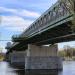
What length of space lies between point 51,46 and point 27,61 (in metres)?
9.19

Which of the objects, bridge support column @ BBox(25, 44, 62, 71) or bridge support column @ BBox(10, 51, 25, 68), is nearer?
bridge support column @ BBox(25, 44, 62, 71)

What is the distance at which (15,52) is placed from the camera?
17050 centimetres

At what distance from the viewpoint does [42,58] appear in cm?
9088

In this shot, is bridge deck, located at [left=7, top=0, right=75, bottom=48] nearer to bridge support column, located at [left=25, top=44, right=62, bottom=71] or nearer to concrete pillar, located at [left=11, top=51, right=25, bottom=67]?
bridge support column, located at [left=25, top=44, right=62, bottom=71]

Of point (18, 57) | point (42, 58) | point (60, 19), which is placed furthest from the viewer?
point (18, 57)

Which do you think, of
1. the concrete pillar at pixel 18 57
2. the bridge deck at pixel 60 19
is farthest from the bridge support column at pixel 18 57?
the bridge deck at pixel 60 19

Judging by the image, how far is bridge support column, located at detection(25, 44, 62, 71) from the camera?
8974cm

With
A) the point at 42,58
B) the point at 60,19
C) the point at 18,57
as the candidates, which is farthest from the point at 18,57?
the point at 60,19

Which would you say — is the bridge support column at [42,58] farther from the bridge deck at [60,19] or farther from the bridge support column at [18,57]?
the bridge support column at [18,57]

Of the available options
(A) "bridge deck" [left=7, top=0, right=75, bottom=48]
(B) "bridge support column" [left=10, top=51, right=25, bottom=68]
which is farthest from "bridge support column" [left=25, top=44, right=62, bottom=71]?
(B) "bridge support column" [left=10, top=51, right=25, bottom=68]

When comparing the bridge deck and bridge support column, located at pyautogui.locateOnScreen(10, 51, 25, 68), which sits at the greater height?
the bridge deck

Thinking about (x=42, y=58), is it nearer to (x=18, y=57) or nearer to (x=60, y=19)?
(x=60, y=19)

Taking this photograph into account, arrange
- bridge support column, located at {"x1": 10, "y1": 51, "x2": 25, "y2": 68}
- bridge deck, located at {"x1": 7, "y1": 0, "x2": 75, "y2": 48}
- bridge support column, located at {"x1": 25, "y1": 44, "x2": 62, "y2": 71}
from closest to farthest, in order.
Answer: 1. bridge deck, located at {"x1": 7, "y1": 0, "x2": 75, "y2": 48}
2. bridge support column, located at {"x1": 25, "y1": 44, "x2": 62, "y2": 71}
3. bridge support column, located at {"x1": 10, "y1": 51, "x2": 25, "y2": 68}

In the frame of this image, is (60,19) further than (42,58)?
No
